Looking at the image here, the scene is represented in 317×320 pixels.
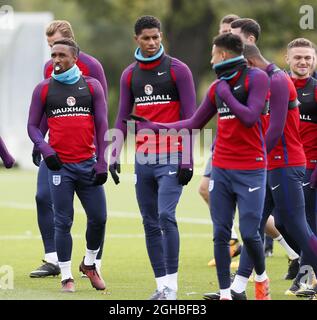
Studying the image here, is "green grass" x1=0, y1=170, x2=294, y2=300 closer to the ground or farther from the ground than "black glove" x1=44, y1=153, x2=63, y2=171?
closer to the ground

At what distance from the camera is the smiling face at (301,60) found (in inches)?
428

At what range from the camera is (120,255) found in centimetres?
1452

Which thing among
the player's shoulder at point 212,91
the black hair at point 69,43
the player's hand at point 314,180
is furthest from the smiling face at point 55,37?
the player's hand at point 314,180

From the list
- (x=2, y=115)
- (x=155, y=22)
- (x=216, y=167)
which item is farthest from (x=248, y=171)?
(x=2, y=115)

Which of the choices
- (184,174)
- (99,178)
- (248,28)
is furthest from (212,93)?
(99,178)

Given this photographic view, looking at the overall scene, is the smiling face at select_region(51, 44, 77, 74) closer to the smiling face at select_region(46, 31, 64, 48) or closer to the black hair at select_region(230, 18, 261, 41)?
the smiling face at select_region(46, 31, 64, 48)

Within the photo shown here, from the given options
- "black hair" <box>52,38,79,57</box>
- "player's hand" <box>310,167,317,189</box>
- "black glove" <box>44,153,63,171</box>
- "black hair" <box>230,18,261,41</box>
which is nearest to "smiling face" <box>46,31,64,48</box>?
"black hair" <box>52,38,79,57</box>

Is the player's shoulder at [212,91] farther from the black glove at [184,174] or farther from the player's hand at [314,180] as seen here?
the player's hand at [314,180]

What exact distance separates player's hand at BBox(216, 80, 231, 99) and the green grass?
2.15 m

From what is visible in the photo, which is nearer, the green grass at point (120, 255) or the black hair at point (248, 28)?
the black hair at point (248, 28)

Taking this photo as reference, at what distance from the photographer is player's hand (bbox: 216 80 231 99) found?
9406mm

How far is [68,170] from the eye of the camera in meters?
11.1

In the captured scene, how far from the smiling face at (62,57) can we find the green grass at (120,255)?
2.23 m

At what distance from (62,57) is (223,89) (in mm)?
2236
